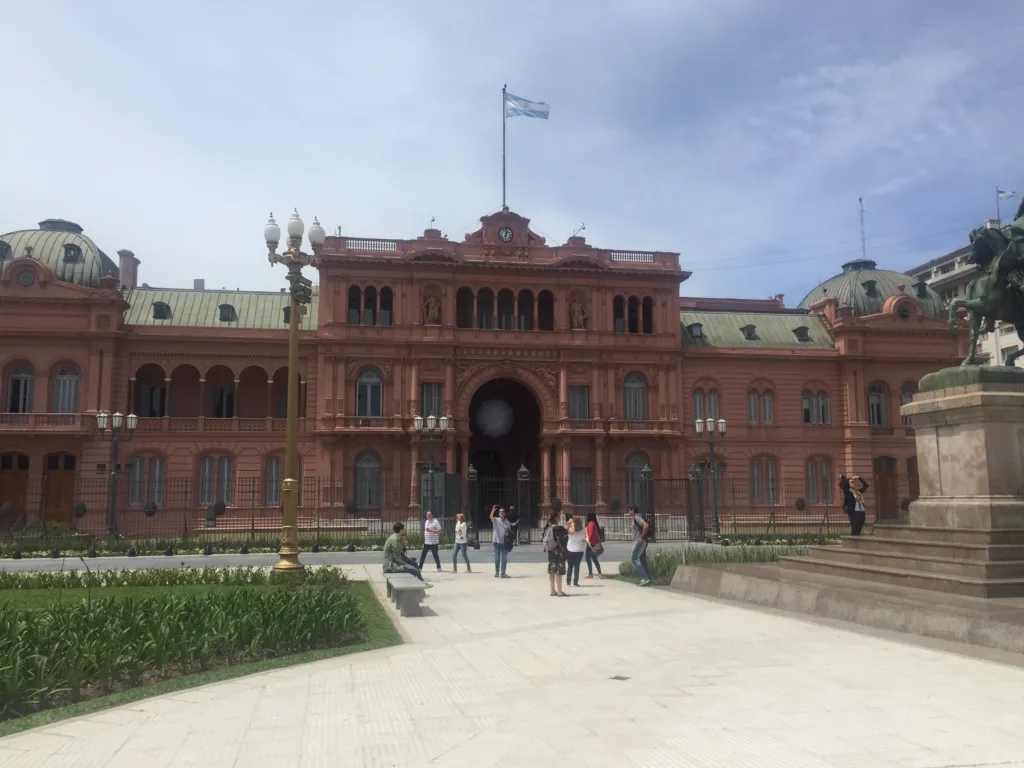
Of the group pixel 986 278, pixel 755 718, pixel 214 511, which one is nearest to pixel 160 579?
pixel 755 718

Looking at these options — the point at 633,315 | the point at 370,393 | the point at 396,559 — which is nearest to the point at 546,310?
the point at 633,315

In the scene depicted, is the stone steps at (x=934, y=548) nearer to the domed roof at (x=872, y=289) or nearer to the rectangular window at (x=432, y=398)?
the rectangular window at (x=432, y=398)

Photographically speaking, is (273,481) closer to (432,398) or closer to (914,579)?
(432,398)

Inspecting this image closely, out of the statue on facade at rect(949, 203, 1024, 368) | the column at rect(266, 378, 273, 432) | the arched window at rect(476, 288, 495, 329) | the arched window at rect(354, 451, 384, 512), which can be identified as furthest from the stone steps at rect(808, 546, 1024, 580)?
the column at rect(266, 378, 273, 432)

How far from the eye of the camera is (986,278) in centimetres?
1424

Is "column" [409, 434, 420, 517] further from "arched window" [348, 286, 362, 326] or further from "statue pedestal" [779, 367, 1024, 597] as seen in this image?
"statue pedestal" [779, 367, 1024, 597]

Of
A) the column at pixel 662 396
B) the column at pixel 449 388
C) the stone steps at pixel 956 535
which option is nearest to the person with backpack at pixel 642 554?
the stone steps at pixel 956 535

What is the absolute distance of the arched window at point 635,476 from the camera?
44.7m

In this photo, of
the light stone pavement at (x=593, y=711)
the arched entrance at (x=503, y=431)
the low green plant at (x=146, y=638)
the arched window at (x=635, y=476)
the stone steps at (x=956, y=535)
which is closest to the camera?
the light stone pavement at (x=593, y=711)

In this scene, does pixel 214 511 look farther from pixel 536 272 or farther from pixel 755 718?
pixel 755 718

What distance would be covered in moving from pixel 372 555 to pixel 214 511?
45.5 feet

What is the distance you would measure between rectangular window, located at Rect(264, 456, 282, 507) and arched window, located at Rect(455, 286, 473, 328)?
12.3 m

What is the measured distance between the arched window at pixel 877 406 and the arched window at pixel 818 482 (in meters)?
3.97

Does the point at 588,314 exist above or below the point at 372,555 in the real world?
above
